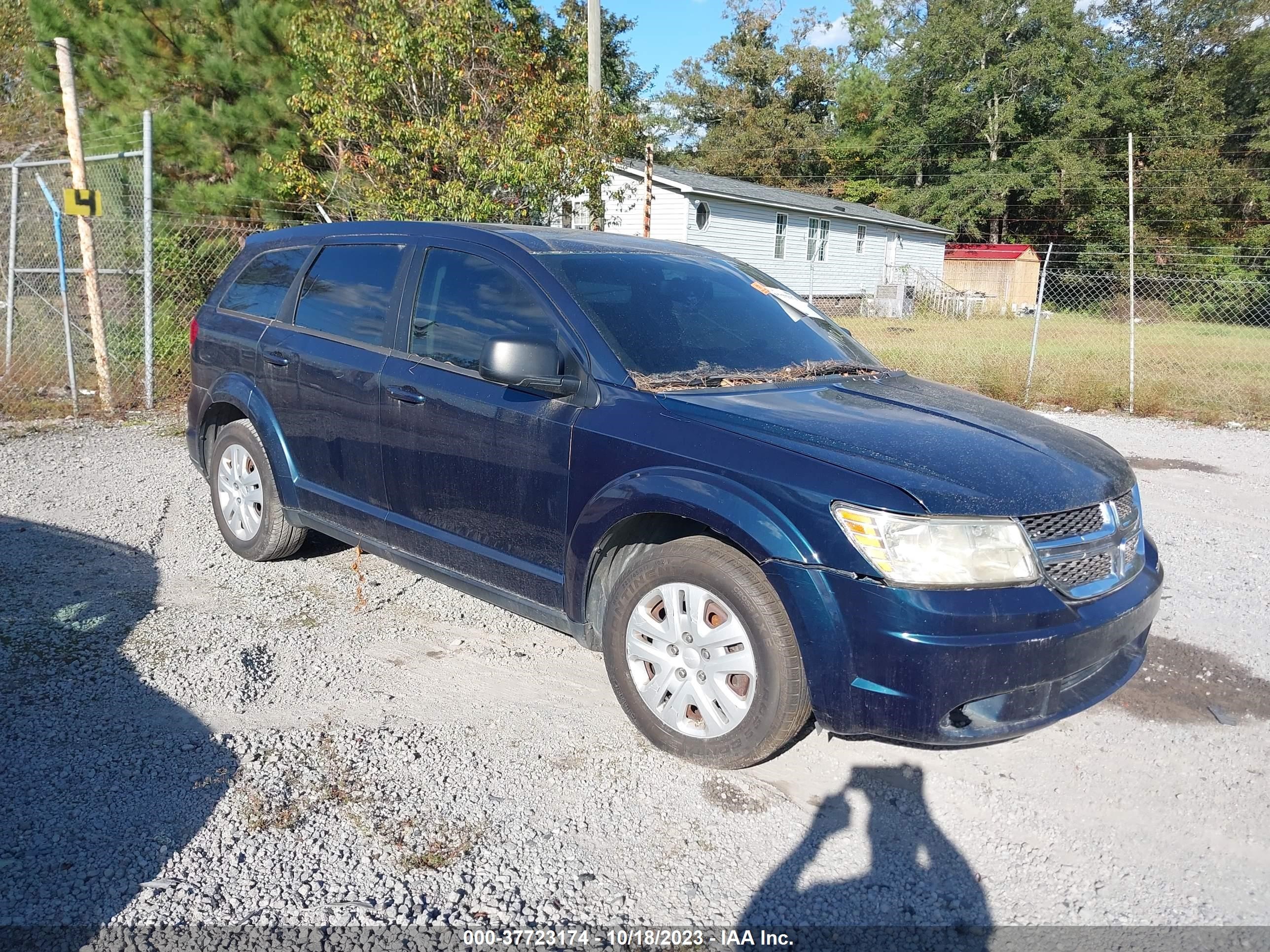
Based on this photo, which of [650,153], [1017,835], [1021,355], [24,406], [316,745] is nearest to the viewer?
[1017,835]

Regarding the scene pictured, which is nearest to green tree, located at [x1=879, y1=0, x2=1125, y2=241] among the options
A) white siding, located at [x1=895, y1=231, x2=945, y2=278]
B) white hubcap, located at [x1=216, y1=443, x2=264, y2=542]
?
white siding, located at [x1=895, y1=231, x2=945, y2=278]

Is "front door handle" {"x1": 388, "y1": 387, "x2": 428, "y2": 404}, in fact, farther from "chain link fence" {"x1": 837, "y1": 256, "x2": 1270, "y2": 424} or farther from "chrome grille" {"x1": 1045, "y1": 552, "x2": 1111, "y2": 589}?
"chain link fence" {"x1": 837, "y1": 256, "x2": 1270, "y2": 424}

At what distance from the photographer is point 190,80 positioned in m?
11.3

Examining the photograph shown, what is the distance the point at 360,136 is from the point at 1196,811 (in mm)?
11140

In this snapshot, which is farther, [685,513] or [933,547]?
[685,513]

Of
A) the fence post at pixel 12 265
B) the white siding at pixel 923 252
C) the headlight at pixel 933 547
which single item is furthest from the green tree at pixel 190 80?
the white siding at pixel 923 252

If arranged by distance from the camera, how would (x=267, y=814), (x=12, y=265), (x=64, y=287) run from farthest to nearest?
(x=12, y=265), (x=64, y=287), (x=267, y=814)

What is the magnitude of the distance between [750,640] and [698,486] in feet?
1.75

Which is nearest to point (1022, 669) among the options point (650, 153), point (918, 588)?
point (918, 588)

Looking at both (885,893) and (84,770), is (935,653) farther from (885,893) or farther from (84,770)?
(84,770)

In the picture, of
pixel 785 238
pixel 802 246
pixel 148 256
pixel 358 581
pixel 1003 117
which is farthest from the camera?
pixel 1003 117

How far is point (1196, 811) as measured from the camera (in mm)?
3199

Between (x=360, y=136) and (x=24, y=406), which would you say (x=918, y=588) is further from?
(x=360, y=136)

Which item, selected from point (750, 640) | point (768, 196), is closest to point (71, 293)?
point (750, 640)
